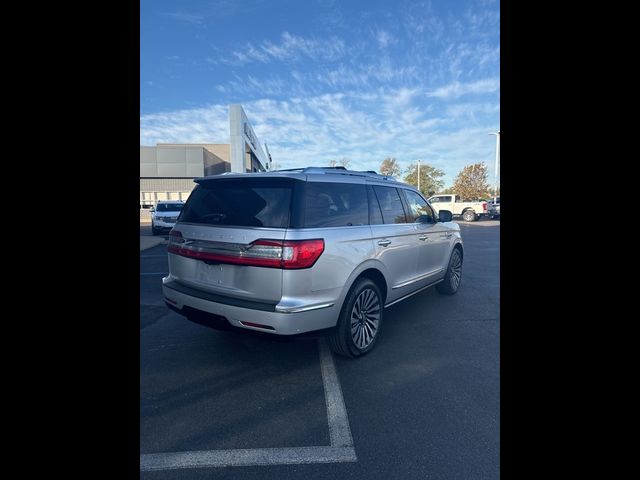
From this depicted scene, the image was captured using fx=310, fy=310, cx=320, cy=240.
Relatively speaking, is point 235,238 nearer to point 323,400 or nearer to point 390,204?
point 323,400

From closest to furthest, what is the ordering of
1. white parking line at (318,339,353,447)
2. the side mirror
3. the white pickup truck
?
white parking line at (318,339,353,447)
the side mirror
the white pickup truck

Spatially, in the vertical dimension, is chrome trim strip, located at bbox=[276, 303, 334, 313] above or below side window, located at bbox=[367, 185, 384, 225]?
below

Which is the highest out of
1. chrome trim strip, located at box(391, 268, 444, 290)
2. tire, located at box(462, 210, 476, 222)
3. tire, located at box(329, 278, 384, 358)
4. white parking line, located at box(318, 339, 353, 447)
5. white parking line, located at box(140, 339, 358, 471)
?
tire, located at box(462, 210, 476, 222)

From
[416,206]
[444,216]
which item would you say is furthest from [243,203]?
[444,216]

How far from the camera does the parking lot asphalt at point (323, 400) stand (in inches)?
78.5

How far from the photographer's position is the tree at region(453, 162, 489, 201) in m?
45.0

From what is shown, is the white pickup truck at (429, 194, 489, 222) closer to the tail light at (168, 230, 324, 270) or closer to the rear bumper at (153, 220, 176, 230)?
the rear bumper at (153, 220, 176, 230)

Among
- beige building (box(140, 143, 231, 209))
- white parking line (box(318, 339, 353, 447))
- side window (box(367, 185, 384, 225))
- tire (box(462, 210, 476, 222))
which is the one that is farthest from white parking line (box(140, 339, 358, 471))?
beige building (box(140, 143, 231, 209))
